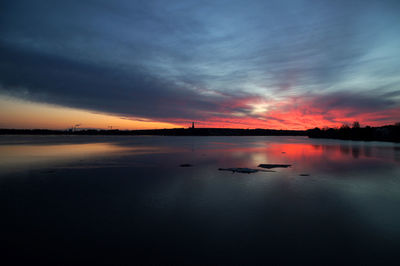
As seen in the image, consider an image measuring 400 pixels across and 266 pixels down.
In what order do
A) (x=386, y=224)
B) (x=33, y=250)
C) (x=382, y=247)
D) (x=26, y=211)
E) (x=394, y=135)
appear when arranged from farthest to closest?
(x=394, y=135) → (x=26, y=211) → (x=386, y=224) → (x=382, y=247) → (x=33, y=250)

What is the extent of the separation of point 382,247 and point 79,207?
10461mm

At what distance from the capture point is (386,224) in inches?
301

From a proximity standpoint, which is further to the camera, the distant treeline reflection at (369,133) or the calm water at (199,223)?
the distant treeline reflection at (369,133)

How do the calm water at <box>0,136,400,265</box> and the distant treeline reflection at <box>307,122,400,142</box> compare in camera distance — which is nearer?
the calm water at <box>0,136,400,265</box>

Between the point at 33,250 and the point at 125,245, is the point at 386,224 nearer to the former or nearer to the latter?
the point at 125,245

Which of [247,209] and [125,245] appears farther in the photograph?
[247,209]

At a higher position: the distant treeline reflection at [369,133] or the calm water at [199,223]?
the distant treeline reflection at [369,133]

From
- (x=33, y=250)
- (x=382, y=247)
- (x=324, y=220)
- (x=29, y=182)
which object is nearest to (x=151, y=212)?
(x=33, y=250)

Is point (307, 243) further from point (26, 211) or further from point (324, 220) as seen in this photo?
point (26, 211)

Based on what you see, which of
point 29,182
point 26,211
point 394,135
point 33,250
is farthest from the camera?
point 394,135

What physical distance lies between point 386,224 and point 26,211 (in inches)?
519

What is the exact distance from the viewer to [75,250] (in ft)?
18.8

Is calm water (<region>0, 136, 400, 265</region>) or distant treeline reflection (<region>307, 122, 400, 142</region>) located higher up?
distant treeline reflection (<region>307, 122, 400, 142</region>)

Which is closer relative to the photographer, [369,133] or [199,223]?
[199,223]
